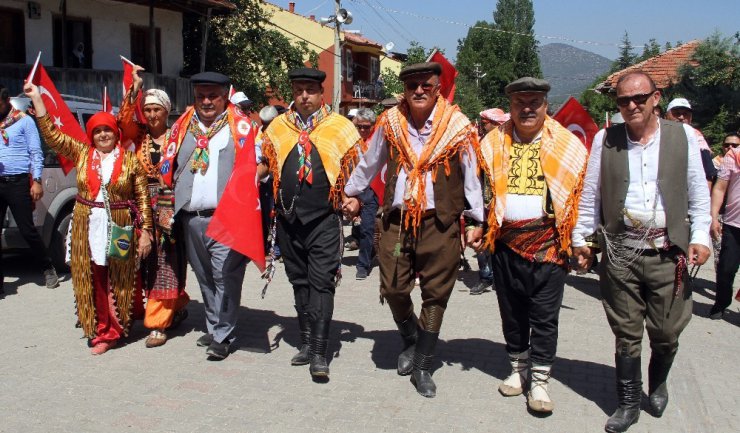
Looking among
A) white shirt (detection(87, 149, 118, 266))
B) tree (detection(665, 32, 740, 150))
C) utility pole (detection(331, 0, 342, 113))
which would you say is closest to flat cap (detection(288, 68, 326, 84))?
white shirt (detection(87, 149, 118, 266))

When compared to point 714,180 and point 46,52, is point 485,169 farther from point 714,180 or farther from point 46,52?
point 46,52

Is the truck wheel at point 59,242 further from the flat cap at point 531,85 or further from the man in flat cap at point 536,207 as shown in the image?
the flat cap at point 531,85

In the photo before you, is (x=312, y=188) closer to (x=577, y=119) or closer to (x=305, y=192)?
(x=305, y=192)

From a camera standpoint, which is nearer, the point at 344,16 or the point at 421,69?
the point at 421,69

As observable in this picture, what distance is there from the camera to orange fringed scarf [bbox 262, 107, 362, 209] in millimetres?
4875

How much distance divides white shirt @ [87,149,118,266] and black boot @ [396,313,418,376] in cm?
231

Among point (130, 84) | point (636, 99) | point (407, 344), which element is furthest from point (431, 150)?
point (130, 84)

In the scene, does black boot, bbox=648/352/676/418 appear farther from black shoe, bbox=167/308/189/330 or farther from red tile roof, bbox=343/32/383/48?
red tile roof, bbox=343/32/383/48

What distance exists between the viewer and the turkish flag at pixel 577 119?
18.8 ft

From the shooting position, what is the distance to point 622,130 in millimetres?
4047

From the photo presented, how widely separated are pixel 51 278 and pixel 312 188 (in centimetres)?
415

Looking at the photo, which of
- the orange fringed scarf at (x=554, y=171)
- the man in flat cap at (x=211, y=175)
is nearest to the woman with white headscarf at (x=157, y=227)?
the man in flat cap at (x=211, y=175)

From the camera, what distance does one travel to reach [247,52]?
25.5 metres

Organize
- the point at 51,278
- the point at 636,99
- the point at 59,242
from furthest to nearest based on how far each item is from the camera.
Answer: the point at 59,242 → the point at 51,278 → the point at 636,99
